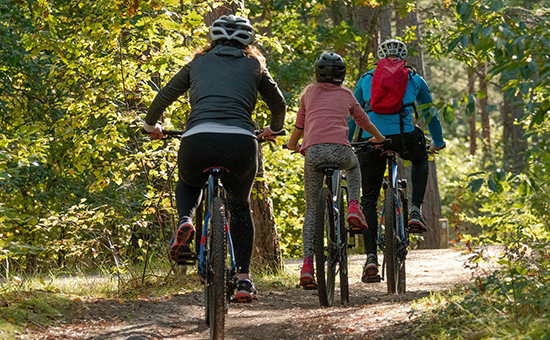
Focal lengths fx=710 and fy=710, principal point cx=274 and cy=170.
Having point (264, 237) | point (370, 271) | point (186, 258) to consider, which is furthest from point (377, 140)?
point (264, 237)

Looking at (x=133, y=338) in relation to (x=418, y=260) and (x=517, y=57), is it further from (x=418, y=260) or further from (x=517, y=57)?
(x=418, y=260)

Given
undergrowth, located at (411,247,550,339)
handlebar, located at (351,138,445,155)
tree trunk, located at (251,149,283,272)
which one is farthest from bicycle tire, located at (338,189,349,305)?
tree trunk, located at (251,149,283,272)

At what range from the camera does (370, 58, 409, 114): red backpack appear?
22.2ft

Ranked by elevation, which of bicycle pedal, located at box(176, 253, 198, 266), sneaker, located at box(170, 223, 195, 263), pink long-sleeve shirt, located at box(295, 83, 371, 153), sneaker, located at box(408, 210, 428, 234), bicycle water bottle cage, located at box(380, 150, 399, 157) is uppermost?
pink long-sleeve shirt, located at box(295, 83, 371, 153)

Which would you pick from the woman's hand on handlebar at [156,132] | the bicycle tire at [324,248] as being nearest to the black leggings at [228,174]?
the woman's hand on handlebar at [156,132]

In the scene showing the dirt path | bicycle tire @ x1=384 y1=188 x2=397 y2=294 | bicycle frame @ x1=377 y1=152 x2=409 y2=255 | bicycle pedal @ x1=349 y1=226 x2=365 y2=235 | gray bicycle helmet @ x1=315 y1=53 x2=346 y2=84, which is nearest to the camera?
the dirt path

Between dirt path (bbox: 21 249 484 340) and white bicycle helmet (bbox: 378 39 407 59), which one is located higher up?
white bicycle helmet (bbox: 378 39 407 59)

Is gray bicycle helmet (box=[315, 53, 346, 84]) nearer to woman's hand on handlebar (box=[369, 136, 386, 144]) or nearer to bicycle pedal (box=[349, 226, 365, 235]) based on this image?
woman's hand on handlebar (box=[369, 136, 386, 144])

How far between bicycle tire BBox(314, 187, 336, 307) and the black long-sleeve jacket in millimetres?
1211

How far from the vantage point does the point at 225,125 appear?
4699 millimetres

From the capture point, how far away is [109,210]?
7.87 metres

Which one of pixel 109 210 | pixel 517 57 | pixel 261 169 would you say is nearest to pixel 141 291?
pixel 109 210

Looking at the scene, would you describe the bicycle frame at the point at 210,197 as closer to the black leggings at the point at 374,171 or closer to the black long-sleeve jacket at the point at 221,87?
the black long-sleeve jacket at the point at 221,87

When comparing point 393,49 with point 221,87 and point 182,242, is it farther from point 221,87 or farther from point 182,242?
point 182,242
